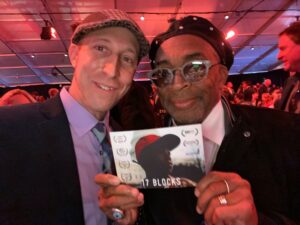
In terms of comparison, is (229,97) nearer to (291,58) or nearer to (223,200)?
(291,58)

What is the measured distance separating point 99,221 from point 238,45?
1198 centimetres

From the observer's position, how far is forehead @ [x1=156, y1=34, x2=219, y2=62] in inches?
65.2

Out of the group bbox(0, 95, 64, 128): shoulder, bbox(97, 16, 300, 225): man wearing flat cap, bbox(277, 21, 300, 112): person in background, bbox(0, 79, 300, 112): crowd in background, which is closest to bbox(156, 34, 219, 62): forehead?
bbox(97, 16, 300, 225): man wearing flat cap

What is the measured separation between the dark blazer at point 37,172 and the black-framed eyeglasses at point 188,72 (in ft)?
1.80

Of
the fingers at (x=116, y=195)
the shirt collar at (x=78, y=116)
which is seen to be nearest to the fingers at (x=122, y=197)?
the fingers at (x=116, y=195)

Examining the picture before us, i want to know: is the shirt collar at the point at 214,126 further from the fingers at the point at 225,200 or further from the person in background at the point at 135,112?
the person in background at the point at 135,112

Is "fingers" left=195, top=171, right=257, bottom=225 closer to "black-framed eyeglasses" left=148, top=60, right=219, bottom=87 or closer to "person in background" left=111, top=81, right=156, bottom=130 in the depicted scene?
"black-framed eyeglasses" left=148, top=60, right=219, bottom=87

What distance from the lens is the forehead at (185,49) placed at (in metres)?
1.66

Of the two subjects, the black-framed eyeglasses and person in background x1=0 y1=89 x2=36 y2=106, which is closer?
the black-framed eyeglasses

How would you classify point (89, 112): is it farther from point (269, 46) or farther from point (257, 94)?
point (269, 46)

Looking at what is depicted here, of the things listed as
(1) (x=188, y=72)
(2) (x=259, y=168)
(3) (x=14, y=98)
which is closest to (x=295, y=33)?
(1) (x=188, y=72)

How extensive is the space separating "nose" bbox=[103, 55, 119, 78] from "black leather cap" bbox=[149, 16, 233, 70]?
0.89 ft

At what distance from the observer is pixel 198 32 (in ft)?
5.54

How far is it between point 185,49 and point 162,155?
0.70m
